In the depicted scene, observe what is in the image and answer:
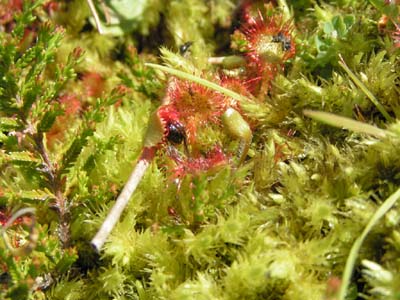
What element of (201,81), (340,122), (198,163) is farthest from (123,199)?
(340,122)

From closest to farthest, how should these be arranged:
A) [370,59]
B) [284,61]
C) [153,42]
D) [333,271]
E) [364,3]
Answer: [333,271], [370,59], [284,61], [364,3], [153,42]

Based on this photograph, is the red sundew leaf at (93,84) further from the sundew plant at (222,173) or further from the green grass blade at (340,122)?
the green grass blade at (340,122)

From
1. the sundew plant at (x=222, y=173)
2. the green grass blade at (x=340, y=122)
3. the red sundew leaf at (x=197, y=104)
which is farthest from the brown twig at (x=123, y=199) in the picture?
the green grass blade at (x=340, y=122)

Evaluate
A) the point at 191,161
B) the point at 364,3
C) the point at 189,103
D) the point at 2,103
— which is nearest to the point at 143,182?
the point at 191,161

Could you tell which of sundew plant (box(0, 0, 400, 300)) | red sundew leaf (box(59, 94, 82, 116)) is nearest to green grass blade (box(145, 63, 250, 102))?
sundew plant (box(0, 0, 400, 300))

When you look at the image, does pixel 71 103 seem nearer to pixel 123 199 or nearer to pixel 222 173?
pixel 123 199

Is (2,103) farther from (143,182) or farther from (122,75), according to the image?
(122,75)

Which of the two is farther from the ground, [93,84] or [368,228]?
[93,84]

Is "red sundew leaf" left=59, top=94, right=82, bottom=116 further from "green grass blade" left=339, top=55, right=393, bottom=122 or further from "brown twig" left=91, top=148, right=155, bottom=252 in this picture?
"green grass blade" left=339, top=55, right=393, bottom=122
